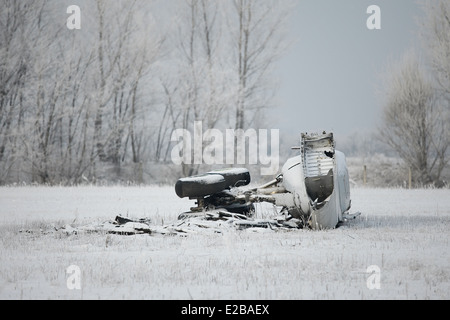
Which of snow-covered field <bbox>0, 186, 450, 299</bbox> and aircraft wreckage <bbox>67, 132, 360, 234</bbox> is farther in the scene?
aircraft wreckage <bbox>67, 132, 360, 234</bbox>

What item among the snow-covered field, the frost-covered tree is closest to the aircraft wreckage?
the snow-covered field

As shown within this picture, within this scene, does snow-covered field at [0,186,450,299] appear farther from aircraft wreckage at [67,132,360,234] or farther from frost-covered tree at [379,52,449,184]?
frost-covered tree at [379,52,449,184]

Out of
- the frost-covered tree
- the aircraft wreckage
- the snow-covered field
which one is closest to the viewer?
the snow-covered field

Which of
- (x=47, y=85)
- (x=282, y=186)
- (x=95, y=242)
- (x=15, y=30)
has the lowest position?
(x=95, y=242)

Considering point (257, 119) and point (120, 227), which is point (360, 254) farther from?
point (257, 119)

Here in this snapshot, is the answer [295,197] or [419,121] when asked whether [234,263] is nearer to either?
[295,197]

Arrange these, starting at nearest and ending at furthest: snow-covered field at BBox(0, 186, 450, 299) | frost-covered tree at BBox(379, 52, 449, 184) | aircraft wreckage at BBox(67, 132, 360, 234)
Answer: snow-covered field at BBox(0, 186, 450, 299)
aircraft wreckage at BBox(67, 132, 360, 234)
frost-covered tree at BBox(379, 52, 449, 184)

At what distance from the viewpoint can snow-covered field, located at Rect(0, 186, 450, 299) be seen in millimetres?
4516

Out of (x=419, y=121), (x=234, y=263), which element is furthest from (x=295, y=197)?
(x=419, y=121)

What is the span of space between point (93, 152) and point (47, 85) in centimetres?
407

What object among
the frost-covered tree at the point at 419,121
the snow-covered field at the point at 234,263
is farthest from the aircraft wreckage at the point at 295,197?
the frost-covered tree at the point at 419,121

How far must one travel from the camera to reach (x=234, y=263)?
568cm

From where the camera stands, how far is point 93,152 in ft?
87.0
